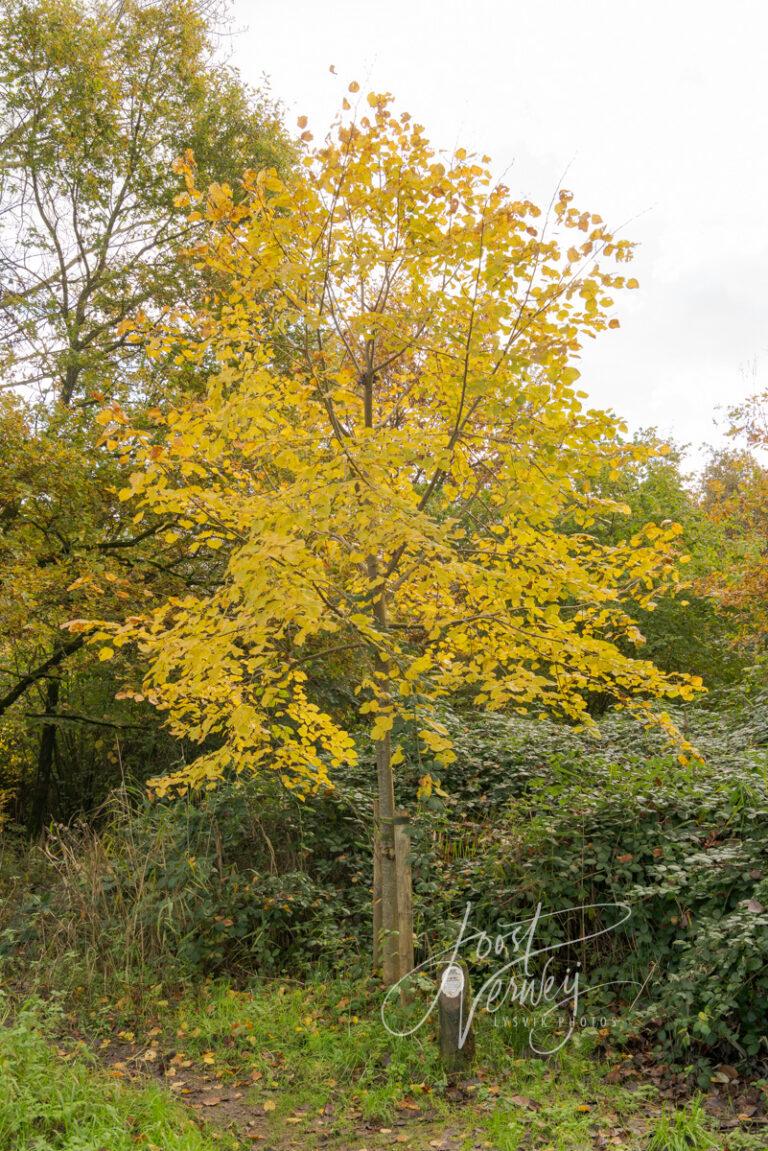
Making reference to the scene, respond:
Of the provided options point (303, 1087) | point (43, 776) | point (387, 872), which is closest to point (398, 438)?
point (387, 872)

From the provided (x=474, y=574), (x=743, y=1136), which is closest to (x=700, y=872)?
(x=743, y=1136)

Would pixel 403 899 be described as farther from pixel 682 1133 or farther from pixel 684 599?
pixel 684 599

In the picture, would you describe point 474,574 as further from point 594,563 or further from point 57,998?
point 57,998

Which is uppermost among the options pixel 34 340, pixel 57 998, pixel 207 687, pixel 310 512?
pixel 34 340

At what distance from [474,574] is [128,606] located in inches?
193

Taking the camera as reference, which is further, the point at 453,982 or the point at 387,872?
the point at 387,872

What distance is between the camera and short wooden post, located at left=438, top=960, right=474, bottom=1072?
13.3 ft

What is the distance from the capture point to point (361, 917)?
5754 mm

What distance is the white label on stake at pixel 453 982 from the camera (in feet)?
13.4

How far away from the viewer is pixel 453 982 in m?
4.15

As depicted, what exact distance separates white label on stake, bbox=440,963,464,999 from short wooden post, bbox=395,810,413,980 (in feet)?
1.19

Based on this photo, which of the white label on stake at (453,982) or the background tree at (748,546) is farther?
the background tree at (748,546)

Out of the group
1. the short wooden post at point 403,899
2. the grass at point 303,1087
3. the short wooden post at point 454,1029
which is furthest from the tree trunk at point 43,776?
the short wooden post at point 454,1029

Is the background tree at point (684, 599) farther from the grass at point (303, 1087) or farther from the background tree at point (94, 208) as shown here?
the grass at point (303, 1087)
